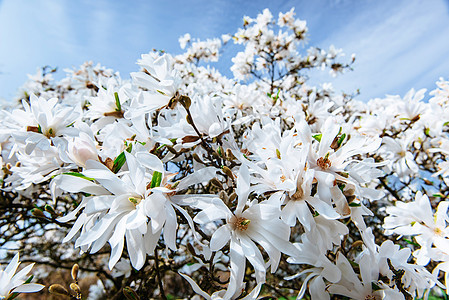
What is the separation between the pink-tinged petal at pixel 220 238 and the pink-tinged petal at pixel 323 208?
222 mm

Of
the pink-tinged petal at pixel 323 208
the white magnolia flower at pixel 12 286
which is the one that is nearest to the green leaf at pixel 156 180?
the pink-tinged petal at pixel 323 208

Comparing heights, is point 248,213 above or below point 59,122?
below

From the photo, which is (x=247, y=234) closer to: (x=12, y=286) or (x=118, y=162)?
(x=118, y=162)

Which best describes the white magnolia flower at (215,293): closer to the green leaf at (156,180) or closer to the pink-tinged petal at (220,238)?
the pink-tinged petal at (220,238)

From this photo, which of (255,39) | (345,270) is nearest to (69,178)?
(345,270)

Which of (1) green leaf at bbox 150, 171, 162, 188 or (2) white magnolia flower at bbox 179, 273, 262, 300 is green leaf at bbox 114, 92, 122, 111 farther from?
(2) white magnolia flower at bbox 179, 273, 262, 300

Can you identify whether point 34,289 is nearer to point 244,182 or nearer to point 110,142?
point 110,142

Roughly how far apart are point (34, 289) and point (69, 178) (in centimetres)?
43

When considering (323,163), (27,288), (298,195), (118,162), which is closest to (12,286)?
(27,288)

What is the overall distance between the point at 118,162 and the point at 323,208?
560 millimetres

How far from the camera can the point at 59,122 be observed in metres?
0.95

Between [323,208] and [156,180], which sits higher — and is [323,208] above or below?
below

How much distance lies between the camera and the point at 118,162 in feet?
2.51

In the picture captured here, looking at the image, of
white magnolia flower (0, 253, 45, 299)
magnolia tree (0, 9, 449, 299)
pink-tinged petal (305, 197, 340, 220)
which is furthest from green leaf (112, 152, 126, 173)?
pink-tinged petal (305, 197, 340, 220)
